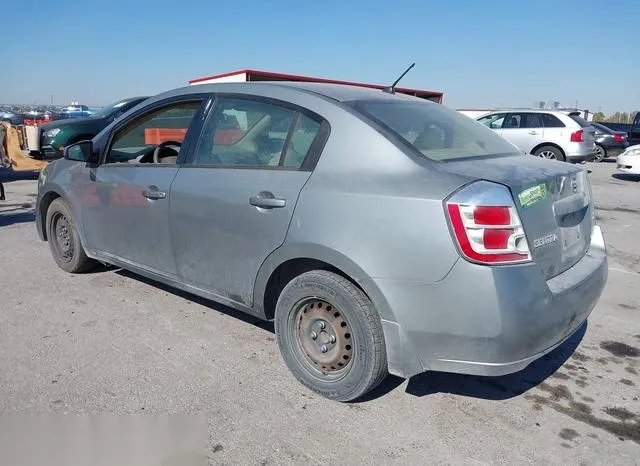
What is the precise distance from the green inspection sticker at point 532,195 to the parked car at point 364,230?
11mm

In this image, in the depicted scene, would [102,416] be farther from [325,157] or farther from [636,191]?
[636,191]

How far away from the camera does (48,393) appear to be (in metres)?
2.83

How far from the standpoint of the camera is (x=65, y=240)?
15.6 feet

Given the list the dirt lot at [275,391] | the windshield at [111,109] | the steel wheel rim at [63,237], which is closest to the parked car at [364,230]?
the dirt lot at [275,391]

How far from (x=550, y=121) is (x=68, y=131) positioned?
464 inches

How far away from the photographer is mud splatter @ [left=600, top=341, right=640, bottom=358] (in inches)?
137

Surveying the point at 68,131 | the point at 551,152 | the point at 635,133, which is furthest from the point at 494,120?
the point at 68,131

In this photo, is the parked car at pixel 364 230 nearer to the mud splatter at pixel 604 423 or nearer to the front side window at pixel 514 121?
the mud splatter at pixel 604 423

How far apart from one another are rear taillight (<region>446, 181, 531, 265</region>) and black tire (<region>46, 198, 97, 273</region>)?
3491 mm

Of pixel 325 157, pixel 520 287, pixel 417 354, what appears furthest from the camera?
pixel 325 157

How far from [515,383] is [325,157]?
1.74 m

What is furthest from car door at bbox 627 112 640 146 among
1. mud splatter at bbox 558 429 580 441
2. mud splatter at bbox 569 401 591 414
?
mud splatter at bbox 558 429 580 441

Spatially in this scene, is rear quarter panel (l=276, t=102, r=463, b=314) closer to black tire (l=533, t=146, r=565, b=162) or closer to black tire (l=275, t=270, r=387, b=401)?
black tire (l=275, t=270, r=387, b=401)

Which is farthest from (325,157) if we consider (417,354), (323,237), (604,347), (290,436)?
(604,347)
